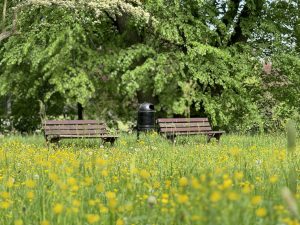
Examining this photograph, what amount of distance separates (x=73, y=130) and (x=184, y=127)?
296cm

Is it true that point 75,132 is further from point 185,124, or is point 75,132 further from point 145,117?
point 185,124

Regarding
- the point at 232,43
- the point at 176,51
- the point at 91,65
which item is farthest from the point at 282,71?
the point at 91,65

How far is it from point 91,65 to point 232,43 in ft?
17.5

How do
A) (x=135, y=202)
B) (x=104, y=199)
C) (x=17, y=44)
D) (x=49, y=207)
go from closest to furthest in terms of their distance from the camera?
(x=135, y=202)
(x=49, y=207)
(x=104, y=199)
(x=17, y=44)

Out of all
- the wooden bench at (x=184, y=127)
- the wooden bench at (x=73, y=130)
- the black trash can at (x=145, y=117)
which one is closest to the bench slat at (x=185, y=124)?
the wooden bench at (x=184, y=127)

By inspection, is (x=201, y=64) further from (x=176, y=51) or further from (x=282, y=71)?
(x=282, y=71)

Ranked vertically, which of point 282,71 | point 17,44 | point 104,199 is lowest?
point 104,199

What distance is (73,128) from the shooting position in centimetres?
1290

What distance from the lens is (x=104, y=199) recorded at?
4762 millimetres

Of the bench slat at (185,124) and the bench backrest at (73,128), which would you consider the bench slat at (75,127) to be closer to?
the bench backrest at (73,128)

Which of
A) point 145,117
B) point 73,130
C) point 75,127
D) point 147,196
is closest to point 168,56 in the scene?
point 145,117

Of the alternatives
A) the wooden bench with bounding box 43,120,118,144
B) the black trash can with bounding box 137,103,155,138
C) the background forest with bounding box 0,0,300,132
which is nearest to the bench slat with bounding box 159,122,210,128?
the black trash can with bounding box 137,103,155,138

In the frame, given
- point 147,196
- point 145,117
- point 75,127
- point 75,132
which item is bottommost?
point 147,196

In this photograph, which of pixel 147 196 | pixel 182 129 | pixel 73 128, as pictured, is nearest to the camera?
pixel 147 196
